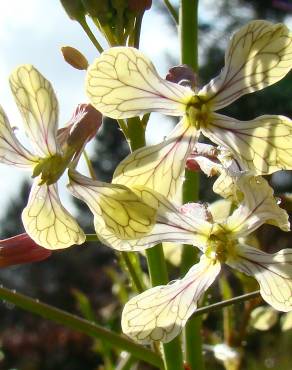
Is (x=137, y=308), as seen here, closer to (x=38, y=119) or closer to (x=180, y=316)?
(x=180, y=316)

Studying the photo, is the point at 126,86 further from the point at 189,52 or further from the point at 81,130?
the point at 189,52

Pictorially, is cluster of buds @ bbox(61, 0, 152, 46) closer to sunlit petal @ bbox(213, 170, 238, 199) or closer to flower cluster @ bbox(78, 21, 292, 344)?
A: flower cluster @ bbox(78, 21, 292, 344)

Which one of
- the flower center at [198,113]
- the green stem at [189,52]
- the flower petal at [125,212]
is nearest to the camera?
the flower petal at [125,212]

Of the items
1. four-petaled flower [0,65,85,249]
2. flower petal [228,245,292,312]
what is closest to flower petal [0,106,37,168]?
four-petaled flower [0,65,85,249]

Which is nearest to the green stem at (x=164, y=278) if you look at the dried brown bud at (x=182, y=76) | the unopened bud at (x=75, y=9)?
the dried brown bud at (x=182, y=76)

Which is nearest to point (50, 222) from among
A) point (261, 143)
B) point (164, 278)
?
point (164, 278)

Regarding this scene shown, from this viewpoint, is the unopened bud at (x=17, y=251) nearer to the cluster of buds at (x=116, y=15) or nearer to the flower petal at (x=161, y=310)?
the flower petal at (x=161, y=310)

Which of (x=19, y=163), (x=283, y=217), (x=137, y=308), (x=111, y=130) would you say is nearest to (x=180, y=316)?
(x=137, y=308)
